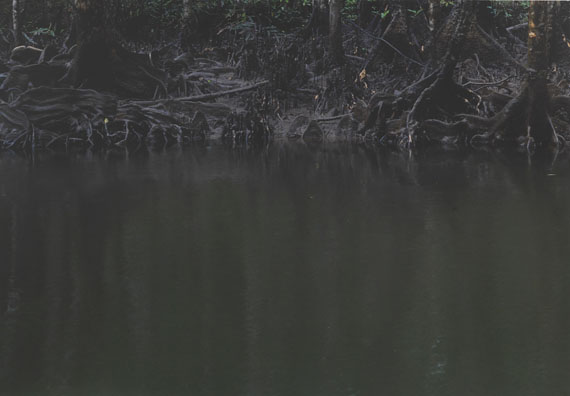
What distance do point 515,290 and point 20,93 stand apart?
1378 centimetres

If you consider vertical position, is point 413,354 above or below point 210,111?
below

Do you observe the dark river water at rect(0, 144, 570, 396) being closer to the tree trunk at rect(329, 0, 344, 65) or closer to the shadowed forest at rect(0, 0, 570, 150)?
the shadowed forest at rect(0, 0, 570, 150)

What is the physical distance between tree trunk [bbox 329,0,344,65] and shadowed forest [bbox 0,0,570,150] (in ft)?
0.11

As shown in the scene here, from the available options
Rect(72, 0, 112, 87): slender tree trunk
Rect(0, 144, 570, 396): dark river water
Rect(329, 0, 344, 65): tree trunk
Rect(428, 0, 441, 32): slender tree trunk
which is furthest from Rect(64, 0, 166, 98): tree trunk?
Rect(0, 144, 570, 396): dark river water

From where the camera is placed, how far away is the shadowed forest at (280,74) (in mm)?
16406

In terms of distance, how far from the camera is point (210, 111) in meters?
19.2

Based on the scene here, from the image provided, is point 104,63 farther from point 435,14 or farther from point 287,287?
point 287,287

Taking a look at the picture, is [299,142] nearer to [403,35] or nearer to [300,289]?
[403,35]

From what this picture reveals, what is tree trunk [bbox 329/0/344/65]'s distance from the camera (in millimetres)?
19766

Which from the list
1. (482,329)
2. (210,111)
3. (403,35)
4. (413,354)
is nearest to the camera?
(413,354)

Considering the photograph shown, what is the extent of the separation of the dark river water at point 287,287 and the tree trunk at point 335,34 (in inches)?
353

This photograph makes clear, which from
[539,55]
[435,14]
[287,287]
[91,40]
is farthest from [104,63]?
[287,287]

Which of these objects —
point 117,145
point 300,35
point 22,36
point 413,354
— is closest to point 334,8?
point 300,35

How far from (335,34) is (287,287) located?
570 inches
